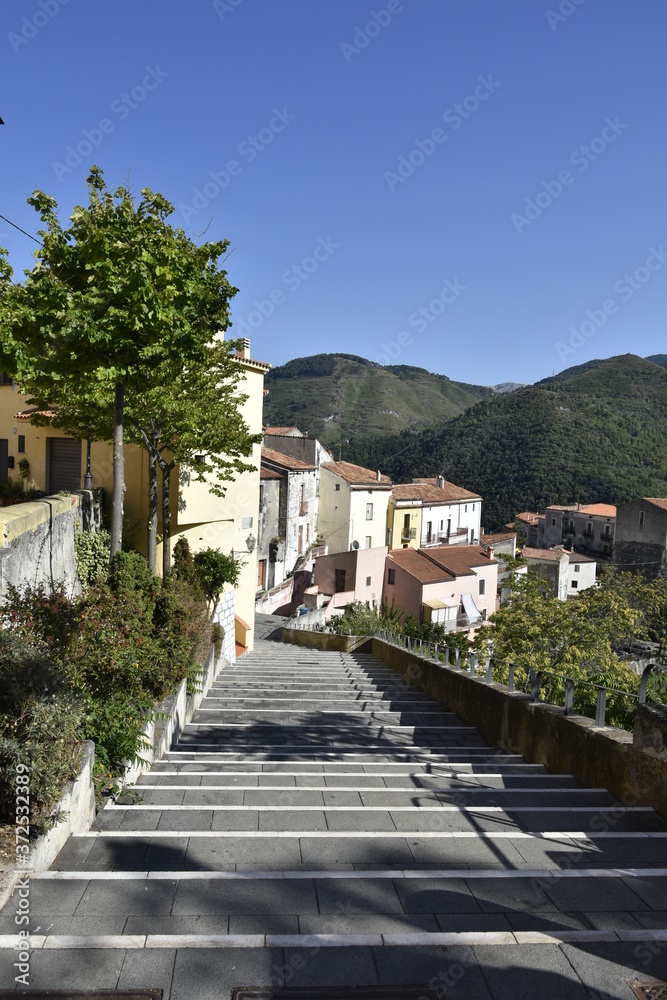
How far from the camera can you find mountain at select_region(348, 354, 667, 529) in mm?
82438

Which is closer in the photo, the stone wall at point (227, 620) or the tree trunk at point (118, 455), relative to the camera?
the tree trunk at point (118, 455)

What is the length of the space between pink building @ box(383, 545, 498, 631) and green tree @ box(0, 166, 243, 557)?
3217cm

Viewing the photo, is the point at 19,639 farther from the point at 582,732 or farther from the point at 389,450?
the point at 389,450

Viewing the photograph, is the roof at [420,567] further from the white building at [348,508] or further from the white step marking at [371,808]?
the white step marking at [371,808]

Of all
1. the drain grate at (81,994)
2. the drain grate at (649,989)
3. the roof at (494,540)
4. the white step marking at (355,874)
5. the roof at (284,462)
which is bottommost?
the roof at (494,540)

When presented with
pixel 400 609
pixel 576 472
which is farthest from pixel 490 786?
pixel 576 472

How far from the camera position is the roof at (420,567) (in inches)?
1671

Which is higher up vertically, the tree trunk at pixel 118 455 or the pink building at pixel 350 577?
the tree trunk at pixel 118 455

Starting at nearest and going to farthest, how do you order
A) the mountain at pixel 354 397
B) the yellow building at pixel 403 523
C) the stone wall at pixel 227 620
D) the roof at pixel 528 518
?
1. the stone wall at pixel 227 620
2. the yellow building at pixel 403 523
3. the roof at pixel 528 518
4. the mountain at pixel 354 397

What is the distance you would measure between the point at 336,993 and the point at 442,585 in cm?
4017

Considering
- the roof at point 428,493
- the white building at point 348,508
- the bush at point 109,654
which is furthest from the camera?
the roof at point 428,493

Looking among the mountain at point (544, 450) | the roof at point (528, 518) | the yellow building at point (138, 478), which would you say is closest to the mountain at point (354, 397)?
the mountain at point (544, 450)

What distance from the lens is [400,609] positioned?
138 ft

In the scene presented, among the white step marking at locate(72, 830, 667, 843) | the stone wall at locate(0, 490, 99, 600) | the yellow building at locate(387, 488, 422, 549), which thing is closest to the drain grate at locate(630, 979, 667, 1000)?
the white step marking at locate(72, 830, 667, 843)
